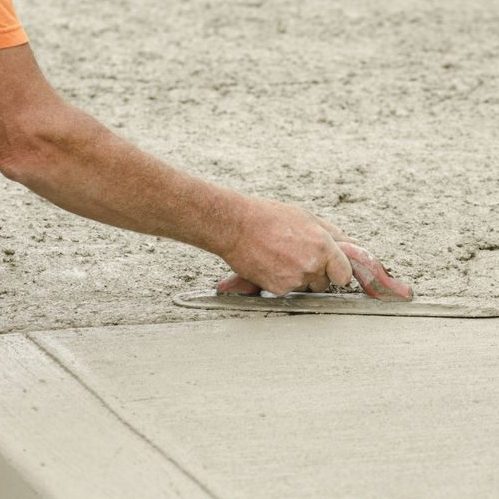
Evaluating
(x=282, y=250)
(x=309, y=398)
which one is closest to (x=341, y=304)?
(x=282, y=250)

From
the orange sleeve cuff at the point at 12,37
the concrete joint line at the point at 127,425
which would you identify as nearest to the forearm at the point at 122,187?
the orange sleeve cuff at the point at 12,37

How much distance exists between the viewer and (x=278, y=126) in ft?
14.9

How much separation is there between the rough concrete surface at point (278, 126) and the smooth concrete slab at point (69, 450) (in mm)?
402

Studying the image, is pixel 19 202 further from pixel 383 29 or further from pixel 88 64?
pixel 383 29

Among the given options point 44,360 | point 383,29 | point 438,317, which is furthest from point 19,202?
point 383,29

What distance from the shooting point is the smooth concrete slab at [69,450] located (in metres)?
2.21

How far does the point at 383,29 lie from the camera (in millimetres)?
6039

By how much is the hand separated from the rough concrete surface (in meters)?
0.16

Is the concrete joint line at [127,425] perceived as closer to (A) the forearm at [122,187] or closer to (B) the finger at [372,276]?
(A) the forearm at [122,187]

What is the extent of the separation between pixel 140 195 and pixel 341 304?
0.61 meters

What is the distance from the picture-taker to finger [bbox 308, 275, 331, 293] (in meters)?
3.07

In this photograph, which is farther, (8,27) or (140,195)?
(140,195)

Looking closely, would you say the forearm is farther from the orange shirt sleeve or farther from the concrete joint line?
the concrete joint line

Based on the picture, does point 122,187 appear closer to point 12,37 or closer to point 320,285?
point 12,37
